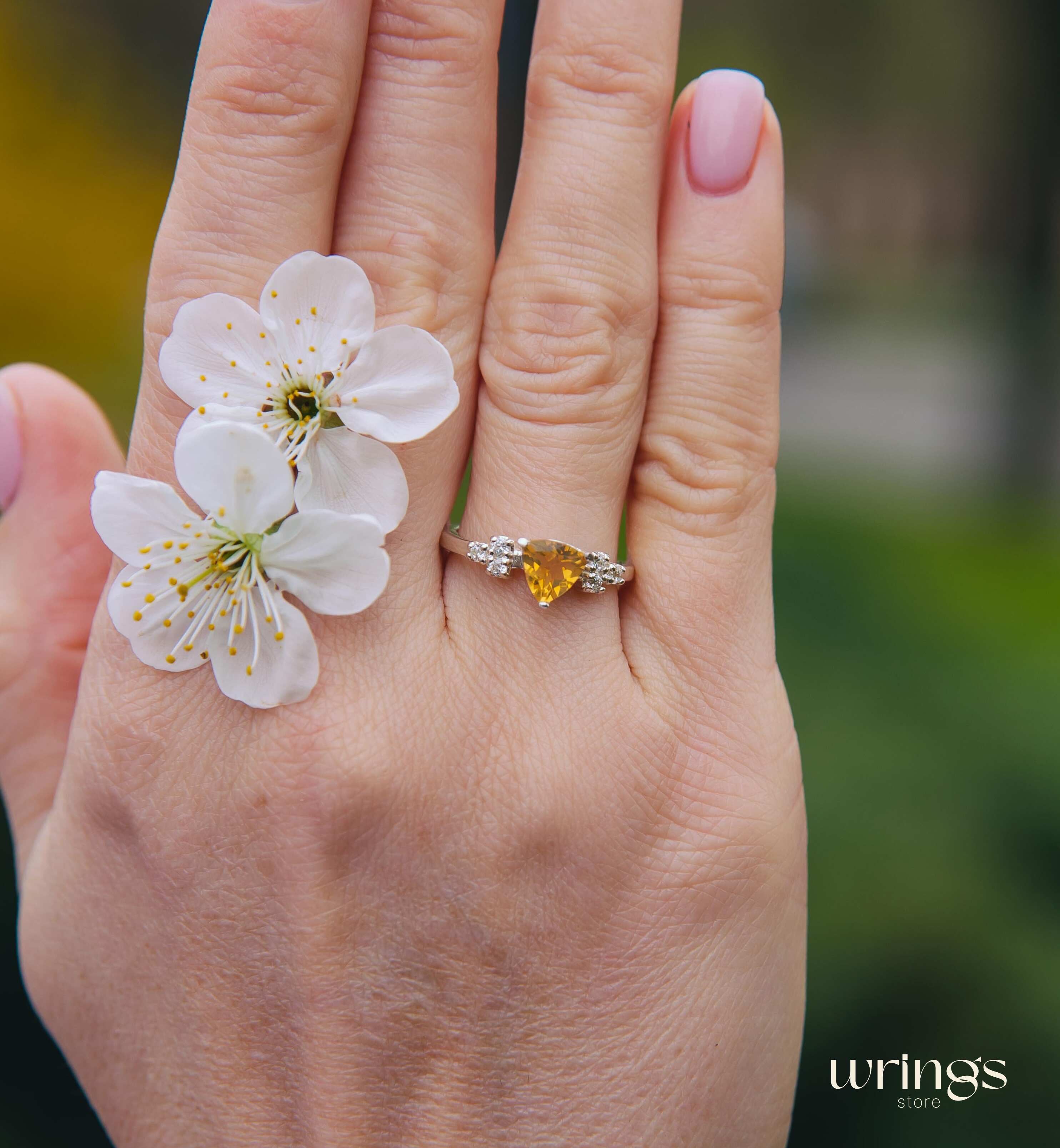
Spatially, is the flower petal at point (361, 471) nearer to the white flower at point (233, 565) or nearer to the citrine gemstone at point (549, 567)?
the white flower at point (233, 565)

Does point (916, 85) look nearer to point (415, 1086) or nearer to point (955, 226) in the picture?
point (955, 226)

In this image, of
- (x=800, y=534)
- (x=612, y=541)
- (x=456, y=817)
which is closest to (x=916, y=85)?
(x=800, y=534)

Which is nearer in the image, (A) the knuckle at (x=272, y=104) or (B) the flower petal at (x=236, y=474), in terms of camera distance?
(B) the flower petal at (x=236, y=474)

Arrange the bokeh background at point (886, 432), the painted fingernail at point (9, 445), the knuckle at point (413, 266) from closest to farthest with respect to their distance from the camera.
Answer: the knuckle at point (413, 266), the painted fingernail at point (9, 445), the bokeh background at point (886, 432)

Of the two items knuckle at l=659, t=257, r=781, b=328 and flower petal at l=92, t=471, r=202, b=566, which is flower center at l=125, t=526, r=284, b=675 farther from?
knuckle at l=659, t=257, r=781, b=328

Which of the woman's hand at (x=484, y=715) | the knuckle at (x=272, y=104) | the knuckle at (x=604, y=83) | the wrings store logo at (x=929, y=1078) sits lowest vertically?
the wrings store logo at (x=929, y=1078)

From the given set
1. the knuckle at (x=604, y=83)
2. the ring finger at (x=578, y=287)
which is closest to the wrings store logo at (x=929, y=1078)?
the ring finger at (x=578, y=287)

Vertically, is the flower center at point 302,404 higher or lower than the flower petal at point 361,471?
higher

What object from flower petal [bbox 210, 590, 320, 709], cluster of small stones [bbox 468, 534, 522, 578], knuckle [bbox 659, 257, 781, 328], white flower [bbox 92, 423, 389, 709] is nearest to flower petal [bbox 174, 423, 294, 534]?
white flower [bbox 92, 423, 389, 709]
